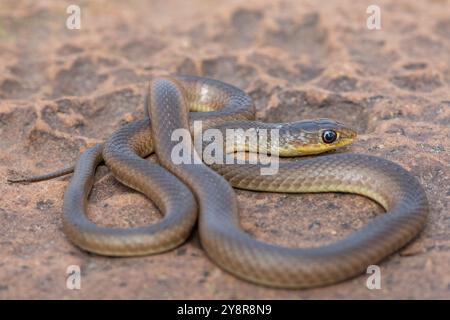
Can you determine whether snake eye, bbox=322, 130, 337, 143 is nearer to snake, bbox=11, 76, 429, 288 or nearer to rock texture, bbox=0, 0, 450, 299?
snake, bbox=11, 76, 429, 288

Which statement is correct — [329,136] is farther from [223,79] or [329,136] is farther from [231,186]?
[223,79]

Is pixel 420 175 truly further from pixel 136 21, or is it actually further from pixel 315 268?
pixel 136 21

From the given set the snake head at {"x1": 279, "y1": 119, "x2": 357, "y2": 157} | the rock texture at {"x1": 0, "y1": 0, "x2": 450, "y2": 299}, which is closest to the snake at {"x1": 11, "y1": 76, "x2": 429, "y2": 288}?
the snake head at {"x1": 279, "y1": 119, "x2": 357, "y2": 157}

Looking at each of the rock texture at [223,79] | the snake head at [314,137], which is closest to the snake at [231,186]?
the snake head at [314,137]

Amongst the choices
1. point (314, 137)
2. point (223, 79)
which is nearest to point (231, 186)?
point (314, 137)

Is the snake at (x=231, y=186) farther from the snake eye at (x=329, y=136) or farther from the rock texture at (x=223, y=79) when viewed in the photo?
the rock texture at (x=223, y=79)
